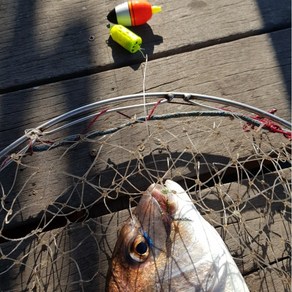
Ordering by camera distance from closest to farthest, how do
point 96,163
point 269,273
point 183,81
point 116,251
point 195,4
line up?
point 116,251 → point 269,273 → point 96,163 → point 183,81 → point 195,4

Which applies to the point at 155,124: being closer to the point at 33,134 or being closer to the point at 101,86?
the point at 101,86

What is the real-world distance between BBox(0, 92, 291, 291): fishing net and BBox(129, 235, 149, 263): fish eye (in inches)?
8.0

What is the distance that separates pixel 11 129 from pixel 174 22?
0.83m

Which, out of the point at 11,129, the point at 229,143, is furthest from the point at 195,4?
the point at 11,129

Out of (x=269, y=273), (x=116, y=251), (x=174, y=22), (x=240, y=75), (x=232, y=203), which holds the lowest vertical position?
(x=269, y=273)

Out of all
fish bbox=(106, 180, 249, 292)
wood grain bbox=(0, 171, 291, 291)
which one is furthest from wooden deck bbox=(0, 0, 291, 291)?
fish bbox=(106, 180, 249, 292)

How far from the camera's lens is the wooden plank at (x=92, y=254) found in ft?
5.12

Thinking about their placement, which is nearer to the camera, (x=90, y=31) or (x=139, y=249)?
(x=139, y=249)

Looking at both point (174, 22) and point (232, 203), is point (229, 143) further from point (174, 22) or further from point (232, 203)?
point (174, 22)

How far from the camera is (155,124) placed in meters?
1.75

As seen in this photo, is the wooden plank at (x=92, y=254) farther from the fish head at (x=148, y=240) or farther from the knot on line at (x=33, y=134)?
the knot on line at (x=33, y=134)

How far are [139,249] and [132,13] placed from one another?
99 cm

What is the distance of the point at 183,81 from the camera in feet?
6.00

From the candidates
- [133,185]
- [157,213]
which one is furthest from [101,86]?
[157,213]
